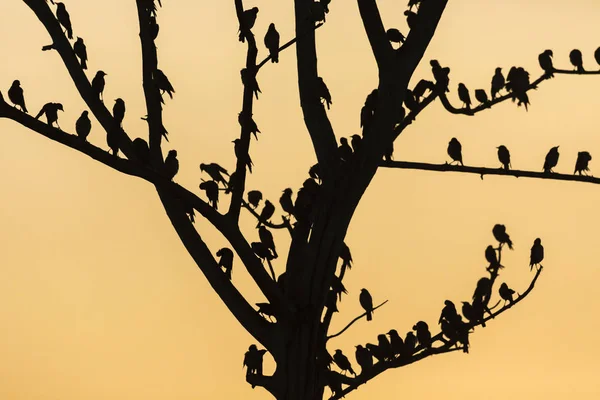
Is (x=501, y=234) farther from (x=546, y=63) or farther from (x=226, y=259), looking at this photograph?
(x=226, y=259)

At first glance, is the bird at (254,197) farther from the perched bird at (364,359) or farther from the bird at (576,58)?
the bird at (576,58)

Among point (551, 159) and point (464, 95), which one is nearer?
point (551, 159)

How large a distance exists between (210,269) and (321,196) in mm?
795

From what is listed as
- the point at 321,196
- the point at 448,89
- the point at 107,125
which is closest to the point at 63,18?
the point at 107,125

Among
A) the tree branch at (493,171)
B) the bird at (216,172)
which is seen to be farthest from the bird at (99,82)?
the tree branch at (493,171)

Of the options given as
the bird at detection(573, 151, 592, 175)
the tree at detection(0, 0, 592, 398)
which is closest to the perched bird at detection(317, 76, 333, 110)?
the tree at detection(0, 0, 592, 398)

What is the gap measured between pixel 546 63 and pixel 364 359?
7.22 feet

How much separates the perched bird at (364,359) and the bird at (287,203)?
0.98 m

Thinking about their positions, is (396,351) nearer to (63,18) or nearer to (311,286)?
(311,286)

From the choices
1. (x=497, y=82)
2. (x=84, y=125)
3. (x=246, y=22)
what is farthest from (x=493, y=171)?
(x=84, y=125)

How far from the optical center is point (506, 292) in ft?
17.0

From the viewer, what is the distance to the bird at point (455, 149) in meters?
5.66

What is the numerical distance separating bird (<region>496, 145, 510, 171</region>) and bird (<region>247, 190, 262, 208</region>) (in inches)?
Result: 61.9

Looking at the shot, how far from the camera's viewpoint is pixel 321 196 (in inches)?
199
